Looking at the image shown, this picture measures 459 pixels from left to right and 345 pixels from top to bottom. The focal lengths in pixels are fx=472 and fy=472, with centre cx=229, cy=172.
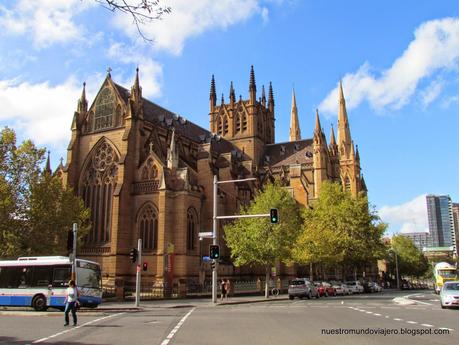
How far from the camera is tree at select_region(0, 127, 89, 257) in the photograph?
32625 millimetres

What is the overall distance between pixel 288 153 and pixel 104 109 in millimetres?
34768

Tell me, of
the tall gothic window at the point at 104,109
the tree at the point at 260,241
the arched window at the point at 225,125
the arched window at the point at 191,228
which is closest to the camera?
the tree at the point at 260,241

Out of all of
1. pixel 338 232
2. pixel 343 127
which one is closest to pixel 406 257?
pixel 343 127

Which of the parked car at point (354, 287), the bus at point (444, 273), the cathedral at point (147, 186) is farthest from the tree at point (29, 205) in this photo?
the bus at point (444, 273)

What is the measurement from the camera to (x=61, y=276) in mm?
24312

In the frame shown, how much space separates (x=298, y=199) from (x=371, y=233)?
12209 mm

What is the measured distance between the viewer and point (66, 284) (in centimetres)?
2402

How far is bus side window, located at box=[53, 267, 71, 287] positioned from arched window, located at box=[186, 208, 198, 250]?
20.5 metres

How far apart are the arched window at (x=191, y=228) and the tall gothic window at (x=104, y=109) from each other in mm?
12504

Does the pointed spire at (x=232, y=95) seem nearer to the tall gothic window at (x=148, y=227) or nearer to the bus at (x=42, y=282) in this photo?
the tall gothic window at (x=148, y=227)

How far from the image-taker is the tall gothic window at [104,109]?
159ft

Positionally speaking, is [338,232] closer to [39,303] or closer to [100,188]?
[100,188]

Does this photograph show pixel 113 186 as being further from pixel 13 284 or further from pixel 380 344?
pixel 380 344

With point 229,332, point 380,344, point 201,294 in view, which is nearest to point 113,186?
point 201,294
